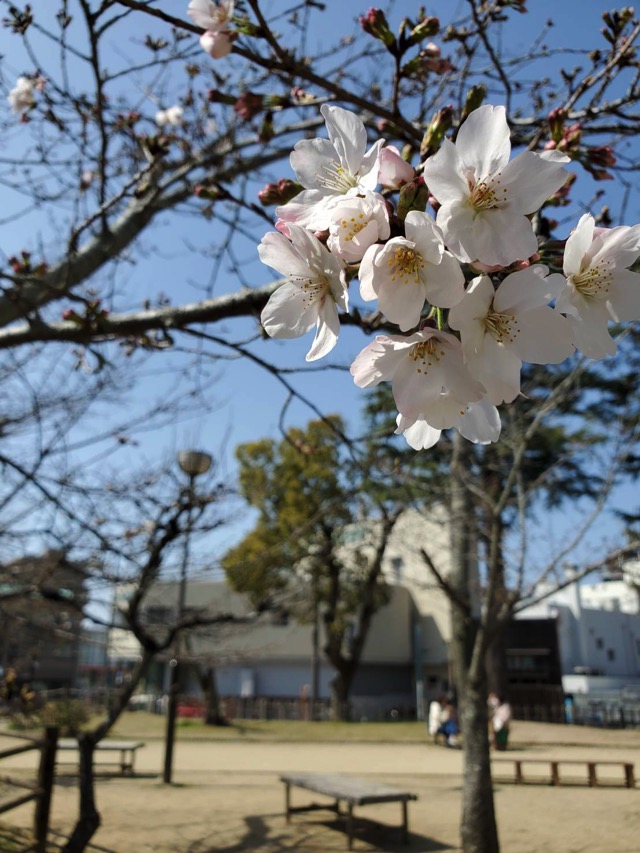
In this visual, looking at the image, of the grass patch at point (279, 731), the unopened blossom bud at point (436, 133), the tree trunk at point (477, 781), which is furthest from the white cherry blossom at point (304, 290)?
the grass patch at point (279, 731)

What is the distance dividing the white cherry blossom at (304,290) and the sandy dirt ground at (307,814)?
5.81 m

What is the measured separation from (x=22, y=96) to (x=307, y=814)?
23.6ft

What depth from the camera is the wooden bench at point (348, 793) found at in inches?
239

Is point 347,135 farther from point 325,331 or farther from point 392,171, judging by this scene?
point 325,331

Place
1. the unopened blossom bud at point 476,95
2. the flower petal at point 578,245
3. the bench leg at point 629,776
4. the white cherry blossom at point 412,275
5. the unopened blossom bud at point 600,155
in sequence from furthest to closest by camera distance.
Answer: the bench leg at point 629,776 < the unopened blossom bud at point 600,155 < the unopened blossom bud at point 476,95 < the flower petal at point 578,245 < the white cherry blossom at point 412,275

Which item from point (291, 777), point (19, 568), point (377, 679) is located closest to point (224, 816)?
point (291, 777)

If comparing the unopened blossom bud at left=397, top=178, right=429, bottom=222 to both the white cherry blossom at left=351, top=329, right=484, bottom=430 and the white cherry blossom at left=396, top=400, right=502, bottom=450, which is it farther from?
the white cherry blossom at left=396, top=400, right=502, bottom=450

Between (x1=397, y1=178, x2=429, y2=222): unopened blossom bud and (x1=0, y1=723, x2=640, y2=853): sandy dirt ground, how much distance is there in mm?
6021

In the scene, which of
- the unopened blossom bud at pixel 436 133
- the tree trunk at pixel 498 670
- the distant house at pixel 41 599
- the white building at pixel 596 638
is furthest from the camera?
the white building at pixel 596 638

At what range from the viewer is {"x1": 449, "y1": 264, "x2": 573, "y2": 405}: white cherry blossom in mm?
759

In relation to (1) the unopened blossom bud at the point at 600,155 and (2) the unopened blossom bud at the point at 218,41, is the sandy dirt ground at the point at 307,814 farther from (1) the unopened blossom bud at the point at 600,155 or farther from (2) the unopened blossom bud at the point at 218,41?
(1) the unopened blossom bud at the point at 600,155

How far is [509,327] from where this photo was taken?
2.57 ft

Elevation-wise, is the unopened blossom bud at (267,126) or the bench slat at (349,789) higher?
the unopened blossom bud at (267,126)

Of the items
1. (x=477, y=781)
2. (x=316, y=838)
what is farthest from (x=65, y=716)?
(x=477, y=781)
